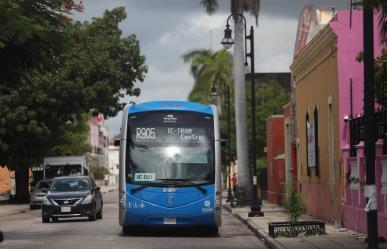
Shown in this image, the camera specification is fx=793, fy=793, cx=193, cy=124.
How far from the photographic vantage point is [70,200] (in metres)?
27.5

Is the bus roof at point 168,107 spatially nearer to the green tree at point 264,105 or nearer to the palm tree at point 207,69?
the green tree at point 264,105

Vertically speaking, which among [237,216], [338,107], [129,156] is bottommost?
[237,216]

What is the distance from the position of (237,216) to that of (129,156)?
1186 centimetres

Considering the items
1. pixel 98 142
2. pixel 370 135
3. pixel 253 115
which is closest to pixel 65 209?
pixel 253 115

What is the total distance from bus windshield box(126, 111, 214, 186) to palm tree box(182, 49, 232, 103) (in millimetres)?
48323

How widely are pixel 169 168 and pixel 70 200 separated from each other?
302 inches

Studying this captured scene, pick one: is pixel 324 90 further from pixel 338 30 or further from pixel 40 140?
pixel 40 140

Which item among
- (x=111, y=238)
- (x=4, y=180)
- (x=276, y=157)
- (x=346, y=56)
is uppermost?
(x=346, y=56)

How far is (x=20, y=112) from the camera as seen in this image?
4497 cm

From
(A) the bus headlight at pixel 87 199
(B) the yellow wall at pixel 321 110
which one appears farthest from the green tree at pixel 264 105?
(A) the bus headlight at pixel 87 199

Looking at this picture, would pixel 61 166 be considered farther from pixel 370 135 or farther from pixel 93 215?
pixel 370 135

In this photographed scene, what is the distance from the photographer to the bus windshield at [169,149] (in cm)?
2083

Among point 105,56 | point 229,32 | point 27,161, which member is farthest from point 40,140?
point 229,32

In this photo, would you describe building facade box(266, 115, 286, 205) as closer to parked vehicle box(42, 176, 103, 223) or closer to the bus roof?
parked vehicle box(42, 176, 103, 223)
